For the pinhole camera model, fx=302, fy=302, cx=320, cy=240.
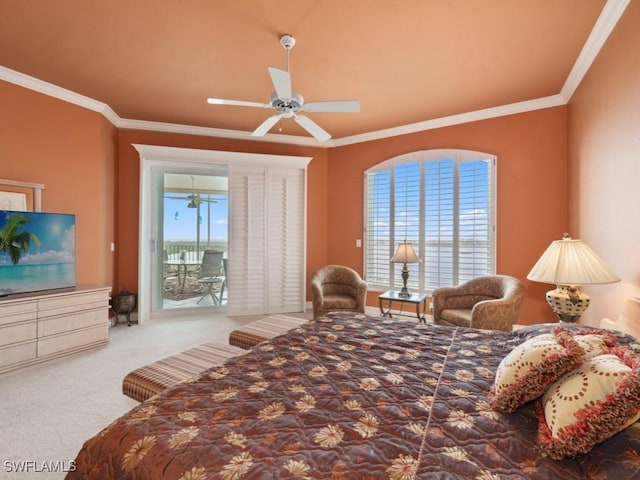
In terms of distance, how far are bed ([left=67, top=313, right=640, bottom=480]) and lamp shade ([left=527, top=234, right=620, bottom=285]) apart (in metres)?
0.80

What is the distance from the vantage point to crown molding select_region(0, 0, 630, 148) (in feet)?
7.70

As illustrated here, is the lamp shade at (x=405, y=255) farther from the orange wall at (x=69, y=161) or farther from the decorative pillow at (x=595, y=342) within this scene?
the orange wall at (x=69, y=161)

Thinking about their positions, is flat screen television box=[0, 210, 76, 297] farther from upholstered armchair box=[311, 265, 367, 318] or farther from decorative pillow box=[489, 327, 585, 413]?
decorative pillow box=[489, 327, 585, 413]

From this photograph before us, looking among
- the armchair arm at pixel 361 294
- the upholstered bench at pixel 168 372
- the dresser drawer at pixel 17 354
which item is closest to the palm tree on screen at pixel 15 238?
the dresser drawer at pixel 17 354

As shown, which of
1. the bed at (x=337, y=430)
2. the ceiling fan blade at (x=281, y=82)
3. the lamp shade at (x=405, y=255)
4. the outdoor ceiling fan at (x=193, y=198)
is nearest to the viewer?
the bed at (x=337, y=430)

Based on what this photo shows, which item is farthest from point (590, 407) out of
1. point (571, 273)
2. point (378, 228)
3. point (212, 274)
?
point (212, 274)

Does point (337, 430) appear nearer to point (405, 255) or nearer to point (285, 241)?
point (405, 255)

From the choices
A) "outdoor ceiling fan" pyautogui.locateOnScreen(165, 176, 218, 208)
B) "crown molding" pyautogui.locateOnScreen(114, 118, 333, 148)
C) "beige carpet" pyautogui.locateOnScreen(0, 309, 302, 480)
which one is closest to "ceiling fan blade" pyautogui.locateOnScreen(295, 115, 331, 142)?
"crown molding" pyautogui.locateOnScreen(114, 118, 333, 148)

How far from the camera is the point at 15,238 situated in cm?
289

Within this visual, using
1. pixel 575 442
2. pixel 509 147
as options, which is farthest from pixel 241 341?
pixel 509 147

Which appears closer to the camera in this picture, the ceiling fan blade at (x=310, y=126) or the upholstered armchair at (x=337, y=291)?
the ceiling fan blade at (x=310, y=126)

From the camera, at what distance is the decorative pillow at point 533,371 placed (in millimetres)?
1107

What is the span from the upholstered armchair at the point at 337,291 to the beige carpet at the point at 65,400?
1283mm

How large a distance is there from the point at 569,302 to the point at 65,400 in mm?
3963
